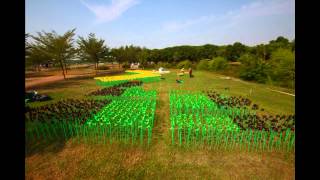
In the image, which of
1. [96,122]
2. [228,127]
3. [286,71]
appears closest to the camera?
[228,127]

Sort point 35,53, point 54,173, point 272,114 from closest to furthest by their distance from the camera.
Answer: point 54,173 < point 272,114 < point 35,53

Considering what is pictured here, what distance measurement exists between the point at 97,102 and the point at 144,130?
588 centimetres

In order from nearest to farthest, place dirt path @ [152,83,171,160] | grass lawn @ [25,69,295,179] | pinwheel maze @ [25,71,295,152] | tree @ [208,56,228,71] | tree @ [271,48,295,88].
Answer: grass lawn @ [25,69,295,179]
dirt path @ [152,83,171,160]
pinwheel maze @ [25,71,295,152]
tree @ [271,48,295,88]
tree @ [208,56,228,71]

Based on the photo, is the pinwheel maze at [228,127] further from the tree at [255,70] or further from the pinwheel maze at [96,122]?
the tree at [255,70]

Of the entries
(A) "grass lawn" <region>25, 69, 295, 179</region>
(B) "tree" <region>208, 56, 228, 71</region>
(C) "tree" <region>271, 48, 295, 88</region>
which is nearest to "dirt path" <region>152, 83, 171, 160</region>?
(A) "grass lawn" <region>25, 69, 295, 179</region>

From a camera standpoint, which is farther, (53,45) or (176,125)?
(53,45)

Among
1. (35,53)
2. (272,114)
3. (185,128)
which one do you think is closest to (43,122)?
(185,128)

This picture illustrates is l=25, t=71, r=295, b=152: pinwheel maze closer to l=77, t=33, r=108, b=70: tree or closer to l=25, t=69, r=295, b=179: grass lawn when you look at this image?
l=25, t=69, r=295, b=179: grass lawn

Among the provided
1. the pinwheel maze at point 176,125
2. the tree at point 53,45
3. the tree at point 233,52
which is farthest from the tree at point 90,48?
the tree at point 233,52

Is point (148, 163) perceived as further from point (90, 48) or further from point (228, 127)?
point (90, 48)

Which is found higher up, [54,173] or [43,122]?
[43,122]

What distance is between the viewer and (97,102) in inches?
512

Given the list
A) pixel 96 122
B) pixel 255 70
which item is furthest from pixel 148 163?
pixel 255 70
